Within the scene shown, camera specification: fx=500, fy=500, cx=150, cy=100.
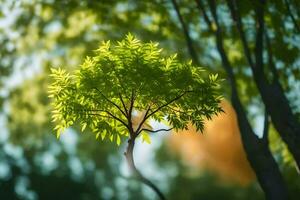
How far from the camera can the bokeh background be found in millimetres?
20656

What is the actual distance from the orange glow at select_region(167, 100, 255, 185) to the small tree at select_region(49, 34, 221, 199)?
18.3 meters

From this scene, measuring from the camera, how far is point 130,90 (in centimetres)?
1114

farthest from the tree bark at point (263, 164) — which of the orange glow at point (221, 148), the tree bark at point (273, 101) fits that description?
the orange glow at point (221, 148)

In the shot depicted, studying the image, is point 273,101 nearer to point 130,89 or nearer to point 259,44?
point 259,44

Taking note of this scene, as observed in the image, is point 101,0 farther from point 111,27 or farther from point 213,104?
point 213,104

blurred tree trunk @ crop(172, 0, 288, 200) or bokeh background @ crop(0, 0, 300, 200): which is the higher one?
bokeh background @ crop(0, 0, 300, 200)

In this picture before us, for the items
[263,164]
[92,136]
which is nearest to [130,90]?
[263,164]

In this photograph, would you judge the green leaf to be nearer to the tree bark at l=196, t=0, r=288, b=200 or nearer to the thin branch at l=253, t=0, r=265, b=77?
the tree bark at l=196, t=0, r=288, b=200

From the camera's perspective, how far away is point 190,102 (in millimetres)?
11383

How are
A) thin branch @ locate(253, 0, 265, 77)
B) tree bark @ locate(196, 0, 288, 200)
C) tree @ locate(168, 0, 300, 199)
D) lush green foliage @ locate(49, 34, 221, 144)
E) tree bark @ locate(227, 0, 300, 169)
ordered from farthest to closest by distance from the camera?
thin branch @ locate(253, 0, 265, 77)
tree bark @ locate(227, 0, 300, 169)
tree @ locate(168, 0, 300, 199)
tree bark @ locate(196, 0, 288, 200)
lush green foliage @ locate(49, 34, 221, 144)

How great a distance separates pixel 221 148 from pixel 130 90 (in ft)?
70.7

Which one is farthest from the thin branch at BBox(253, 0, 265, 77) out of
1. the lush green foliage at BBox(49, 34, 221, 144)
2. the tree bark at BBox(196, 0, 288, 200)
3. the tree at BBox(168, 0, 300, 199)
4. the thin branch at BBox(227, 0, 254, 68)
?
the lush green foliage at BBox(49, 34, 221, 144)

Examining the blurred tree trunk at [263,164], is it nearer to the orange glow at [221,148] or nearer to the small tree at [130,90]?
the small tree at [130,90]

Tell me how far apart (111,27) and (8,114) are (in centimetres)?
1049
